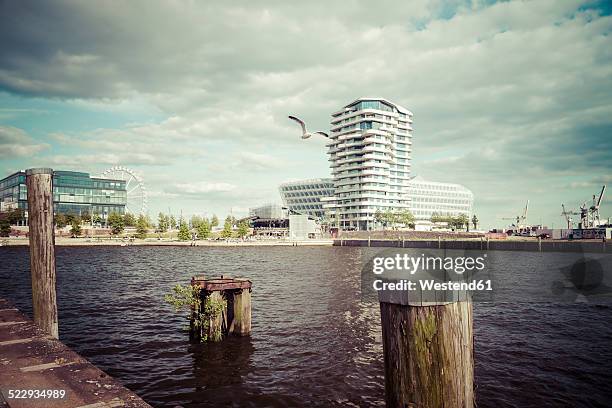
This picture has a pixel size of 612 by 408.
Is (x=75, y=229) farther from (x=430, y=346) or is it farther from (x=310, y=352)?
(x=430, y=346)

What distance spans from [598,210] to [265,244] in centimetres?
14705

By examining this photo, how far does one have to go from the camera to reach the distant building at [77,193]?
16138cm

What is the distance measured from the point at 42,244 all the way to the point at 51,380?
486 cm

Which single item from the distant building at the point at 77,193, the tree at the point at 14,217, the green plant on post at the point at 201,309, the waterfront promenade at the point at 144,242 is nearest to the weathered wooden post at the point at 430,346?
the green plant on post at the point at 201,309

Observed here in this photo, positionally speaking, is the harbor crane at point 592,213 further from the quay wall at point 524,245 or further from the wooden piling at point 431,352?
the wooden piling at point 431,352

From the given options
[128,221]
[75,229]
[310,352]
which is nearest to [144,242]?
[75,229]

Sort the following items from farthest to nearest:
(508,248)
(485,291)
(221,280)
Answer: (508,248) → (221,280) → (485,291)

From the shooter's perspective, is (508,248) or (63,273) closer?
(63,273)

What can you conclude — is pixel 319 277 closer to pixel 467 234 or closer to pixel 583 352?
pixel 583 352

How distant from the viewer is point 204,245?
12744 cm

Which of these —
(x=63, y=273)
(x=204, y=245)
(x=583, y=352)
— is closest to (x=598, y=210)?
(x=204, y=245)

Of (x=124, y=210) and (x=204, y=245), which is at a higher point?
(x=124, y=210)

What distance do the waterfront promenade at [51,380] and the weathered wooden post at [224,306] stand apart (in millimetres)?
6387

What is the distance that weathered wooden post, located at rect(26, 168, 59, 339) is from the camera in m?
9.41
